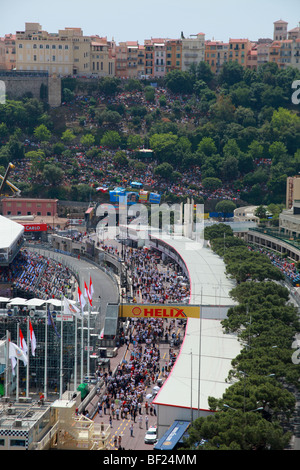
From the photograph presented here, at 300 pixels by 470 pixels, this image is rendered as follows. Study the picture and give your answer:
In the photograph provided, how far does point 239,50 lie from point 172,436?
9189 cm

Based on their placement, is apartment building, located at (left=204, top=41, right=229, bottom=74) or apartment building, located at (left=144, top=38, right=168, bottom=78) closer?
apartment building, located at (left=144, top=38, right=168, bottom=78)

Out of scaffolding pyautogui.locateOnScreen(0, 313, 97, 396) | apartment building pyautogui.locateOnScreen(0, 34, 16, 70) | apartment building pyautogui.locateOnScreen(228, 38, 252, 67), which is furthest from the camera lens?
apartment building pyautogui.locateOnScreen(228, 38, 252, 67)

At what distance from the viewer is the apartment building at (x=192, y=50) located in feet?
376

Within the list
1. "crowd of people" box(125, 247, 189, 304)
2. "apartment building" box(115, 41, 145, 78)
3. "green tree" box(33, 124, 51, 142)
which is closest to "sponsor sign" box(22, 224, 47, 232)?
"crowd of people" box(125, 247, 189, 304)

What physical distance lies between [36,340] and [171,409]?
9.29 meters

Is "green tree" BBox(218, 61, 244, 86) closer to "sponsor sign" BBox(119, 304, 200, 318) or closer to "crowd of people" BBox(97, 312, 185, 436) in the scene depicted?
"crowd of people" BBox(97, 312, 185, 436)

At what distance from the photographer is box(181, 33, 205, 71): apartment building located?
115 m

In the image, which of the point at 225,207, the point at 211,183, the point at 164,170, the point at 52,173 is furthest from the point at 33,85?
the point at 225,207

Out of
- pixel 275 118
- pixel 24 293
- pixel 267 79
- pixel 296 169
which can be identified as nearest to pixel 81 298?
pixel 24 293

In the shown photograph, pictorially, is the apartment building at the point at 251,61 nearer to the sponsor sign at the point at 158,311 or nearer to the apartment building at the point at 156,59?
the apartment building at the point at 156,59

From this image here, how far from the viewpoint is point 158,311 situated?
1934 inches

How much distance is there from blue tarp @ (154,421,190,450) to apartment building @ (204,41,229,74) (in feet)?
293

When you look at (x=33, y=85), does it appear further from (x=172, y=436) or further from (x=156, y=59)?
(x=172, y=436)

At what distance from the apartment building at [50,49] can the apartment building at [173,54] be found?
11.5 meters
